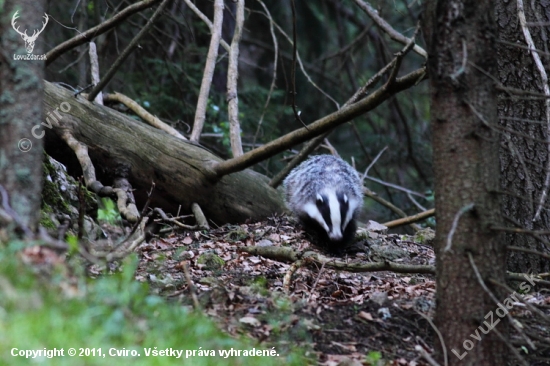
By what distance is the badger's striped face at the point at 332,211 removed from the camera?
5.84m

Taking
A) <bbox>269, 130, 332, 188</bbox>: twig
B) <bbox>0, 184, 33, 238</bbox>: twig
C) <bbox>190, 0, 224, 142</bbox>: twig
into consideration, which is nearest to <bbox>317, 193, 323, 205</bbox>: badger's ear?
<bbox>269, 130, 332, 188</bbox>: twig

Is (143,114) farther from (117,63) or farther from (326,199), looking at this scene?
(326,199)

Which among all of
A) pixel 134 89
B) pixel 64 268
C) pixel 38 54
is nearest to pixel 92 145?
pixel 38 54

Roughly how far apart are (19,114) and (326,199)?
3386 mm

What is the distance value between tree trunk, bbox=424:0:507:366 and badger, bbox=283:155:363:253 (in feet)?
7.95

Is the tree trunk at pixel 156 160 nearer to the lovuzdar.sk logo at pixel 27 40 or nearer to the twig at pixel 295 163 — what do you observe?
the twig at pixel 295 163

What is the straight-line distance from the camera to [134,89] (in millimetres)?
9789

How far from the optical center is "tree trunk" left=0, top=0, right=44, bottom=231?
3.24 m

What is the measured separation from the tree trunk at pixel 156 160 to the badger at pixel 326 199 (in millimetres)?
581

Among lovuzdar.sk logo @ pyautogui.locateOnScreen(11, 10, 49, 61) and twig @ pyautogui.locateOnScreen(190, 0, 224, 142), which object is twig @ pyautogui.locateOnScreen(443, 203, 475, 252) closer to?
lovuzdar.sk logo @ pyautogui.locateOnScreen(11, 10, 49, 61)

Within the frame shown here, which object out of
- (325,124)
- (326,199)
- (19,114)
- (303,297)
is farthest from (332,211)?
(19,114)

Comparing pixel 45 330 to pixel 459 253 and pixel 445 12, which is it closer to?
pixel 459 253

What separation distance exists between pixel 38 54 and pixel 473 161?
7.42 feet

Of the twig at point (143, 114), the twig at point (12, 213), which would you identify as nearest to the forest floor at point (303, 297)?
the twig at point (12, 213)
